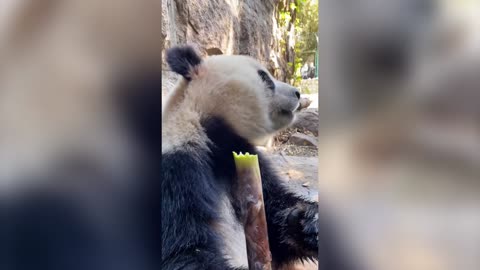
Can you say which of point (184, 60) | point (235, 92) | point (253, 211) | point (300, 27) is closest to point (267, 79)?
point (235, 92)

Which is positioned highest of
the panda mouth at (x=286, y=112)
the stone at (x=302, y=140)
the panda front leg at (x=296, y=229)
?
the panda mouth at (x=286, y=112)

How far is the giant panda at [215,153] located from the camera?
173cm

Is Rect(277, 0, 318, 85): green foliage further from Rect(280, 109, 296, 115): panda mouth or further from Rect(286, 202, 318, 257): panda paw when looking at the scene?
Rect(286, 202, 318, 257): panda paw

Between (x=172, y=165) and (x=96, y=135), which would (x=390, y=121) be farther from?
(x=96, y=135)

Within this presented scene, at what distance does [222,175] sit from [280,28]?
0.68 meters

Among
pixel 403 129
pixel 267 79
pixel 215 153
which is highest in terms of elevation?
pixel 267 79

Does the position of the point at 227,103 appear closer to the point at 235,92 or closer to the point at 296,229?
the point at 235,92

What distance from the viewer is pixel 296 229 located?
169 cm

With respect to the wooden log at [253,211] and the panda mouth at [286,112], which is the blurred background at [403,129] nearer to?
the panda mouth at [286,112]

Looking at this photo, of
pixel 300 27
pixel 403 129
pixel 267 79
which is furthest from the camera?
pixel 267 79

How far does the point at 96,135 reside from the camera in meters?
1.86

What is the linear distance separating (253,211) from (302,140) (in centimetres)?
38

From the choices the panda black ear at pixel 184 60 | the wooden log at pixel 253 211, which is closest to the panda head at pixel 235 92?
the panda black ear at pixel 184 60

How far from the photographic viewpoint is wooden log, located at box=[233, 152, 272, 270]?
5.74 feet
